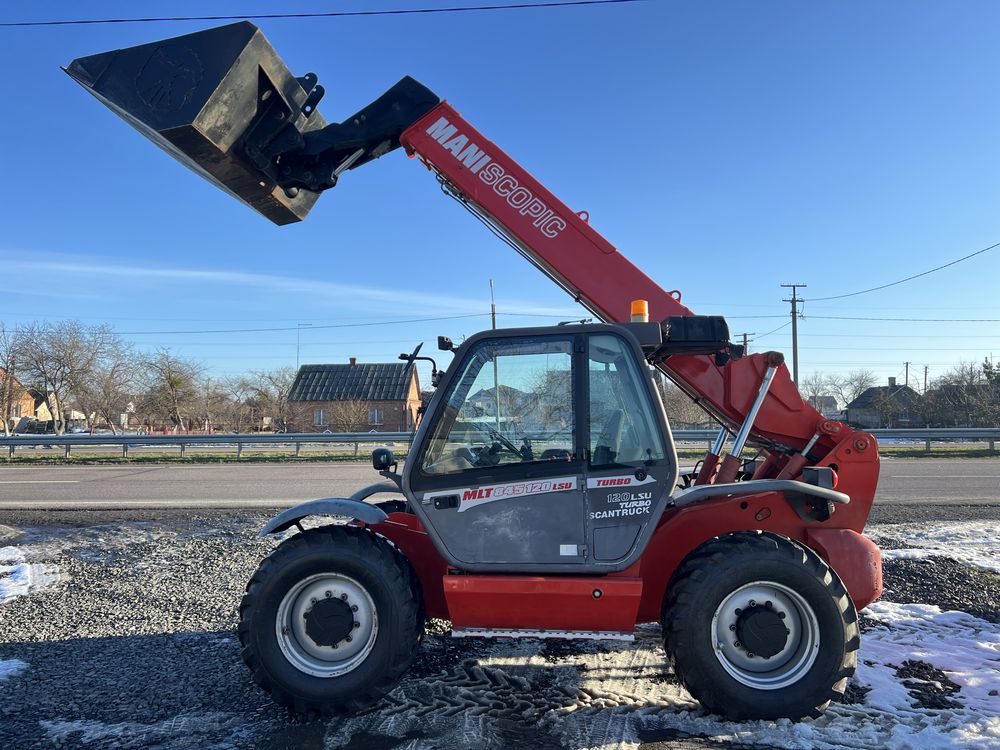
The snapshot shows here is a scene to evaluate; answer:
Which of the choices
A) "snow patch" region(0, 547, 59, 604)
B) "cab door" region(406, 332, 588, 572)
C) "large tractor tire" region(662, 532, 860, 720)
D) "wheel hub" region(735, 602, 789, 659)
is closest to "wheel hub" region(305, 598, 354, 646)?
"cab door" region(406, 332, 588, 572)

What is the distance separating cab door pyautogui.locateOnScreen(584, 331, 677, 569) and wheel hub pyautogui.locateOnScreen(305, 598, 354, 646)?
1.43 metres

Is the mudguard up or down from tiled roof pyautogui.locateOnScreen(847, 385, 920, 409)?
down

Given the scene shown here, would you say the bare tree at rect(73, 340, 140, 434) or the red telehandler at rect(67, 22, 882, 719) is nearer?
the red telehandler at rect(67, 22, 882, 719)

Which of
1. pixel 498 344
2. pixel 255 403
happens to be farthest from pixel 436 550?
pixel 255 403

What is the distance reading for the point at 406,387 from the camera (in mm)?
41281

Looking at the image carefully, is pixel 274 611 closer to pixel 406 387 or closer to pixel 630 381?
pixel 630 381

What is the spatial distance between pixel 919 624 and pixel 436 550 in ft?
12.1

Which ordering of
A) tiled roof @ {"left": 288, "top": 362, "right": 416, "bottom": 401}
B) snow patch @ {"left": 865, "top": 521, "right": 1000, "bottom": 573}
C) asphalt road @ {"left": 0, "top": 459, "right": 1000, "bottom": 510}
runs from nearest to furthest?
Result: 1. snow patch @ {"left": 865, "top": 521, "right": 1000, "bottom": 573}
2. asphalt road @ {"left": 0, "top": 459, "right": 1000, "bottom": 510}
3. tiled roof @ {"left": 288, "top": 362, "right": 416, "bottom": 401}

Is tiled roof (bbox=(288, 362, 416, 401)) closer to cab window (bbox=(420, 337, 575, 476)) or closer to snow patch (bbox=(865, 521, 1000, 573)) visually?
snow patch (bbox=(865, 521, 1000, 573))

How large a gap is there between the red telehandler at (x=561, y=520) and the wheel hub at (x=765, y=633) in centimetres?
1

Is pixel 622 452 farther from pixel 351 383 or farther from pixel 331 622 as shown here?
pixel 351 383

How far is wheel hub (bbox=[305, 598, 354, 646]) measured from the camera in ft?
11.3

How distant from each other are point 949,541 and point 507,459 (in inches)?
259

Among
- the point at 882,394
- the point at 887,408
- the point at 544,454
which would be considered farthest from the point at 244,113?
the point at 882,394
